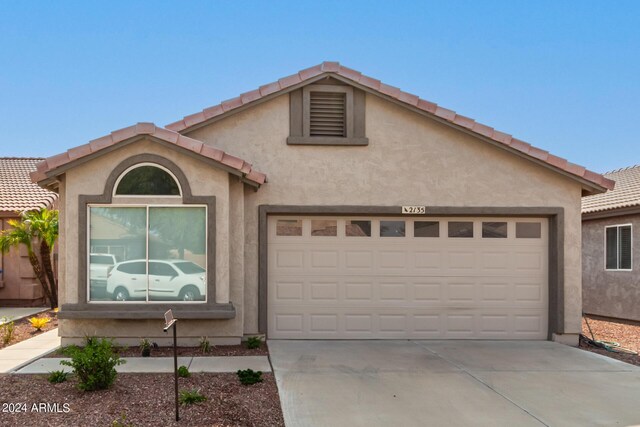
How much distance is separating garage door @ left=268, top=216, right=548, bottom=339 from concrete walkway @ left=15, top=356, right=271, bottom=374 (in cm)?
180

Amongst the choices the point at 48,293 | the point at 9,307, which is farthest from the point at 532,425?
the point at 9,307

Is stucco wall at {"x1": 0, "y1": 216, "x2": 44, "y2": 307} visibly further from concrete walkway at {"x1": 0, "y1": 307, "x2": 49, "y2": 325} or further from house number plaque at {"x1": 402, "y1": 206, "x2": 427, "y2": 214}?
house number plaque at {"x1": 402, "y1": 206, "x2": 427, "y2": 214}

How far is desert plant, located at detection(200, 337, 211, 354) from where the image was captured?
28.3ft

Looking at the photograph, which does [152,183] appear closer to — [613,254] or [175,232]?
[175,232]

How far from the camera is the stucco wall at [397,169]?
978cm

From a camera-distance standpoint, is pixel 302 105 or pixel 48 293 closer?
pixel 302 105

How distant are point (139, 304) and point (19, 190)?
10.5 m

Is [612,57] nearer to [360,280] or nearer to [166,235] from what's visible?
[360,280]

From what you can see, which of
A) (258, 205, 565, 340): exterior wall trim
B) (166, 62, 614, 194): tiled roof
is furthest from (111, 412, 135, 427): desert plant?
(166, 62, 614, 194): tiled roof

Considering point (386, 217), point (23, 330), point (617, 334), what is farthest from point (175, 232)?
point (617, 334)

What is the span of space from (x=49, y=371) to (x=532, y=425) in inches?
241

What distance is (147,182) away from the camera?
8.77 meters

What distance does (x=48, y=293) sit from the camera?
47.1 ft

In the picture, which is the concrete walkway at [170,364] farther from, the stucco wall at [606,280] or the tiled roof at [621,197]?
the tiled roof at [621,197]
